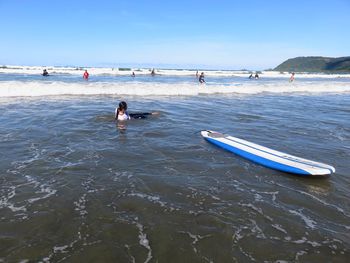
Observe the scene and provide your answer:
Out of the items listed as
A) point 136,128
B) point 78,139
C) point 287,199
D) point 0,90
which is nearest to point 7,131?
point 78,139

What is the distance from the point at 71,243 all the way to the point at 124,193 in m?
1.82

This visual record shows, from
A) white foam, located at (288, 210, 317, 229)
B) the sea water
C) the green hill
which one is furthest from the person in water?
the green hill

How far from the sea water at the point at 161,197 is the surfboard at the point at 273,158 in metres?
0.21

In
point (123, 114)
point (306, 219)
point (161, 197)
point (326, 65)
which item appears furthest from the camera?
point (326, 65)

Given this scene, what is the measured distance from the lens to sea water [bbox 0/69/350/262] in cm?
446

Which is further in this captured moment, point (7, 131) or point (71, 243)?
point (7, 131)

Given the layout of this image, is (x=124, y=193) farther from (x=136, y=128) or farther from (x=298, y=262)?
(x=136, y=128)

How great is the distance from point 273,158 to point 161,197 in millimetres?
3450

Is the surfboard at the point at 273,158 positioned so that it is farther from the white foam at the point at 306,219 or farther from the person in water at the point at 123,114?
the person in water at the point at 123,114

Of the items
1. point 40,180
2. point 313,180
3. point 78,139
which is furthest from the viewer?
point 78,139

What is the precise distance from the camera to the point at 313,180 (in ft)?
23.5

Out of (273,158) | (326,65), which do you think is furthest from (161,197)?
(326,65)

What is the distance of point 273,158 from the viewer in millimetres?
8070

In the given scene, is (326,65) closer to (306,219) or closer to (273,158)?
(273,158)
